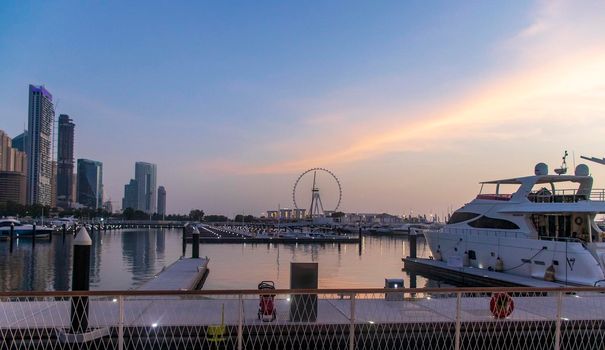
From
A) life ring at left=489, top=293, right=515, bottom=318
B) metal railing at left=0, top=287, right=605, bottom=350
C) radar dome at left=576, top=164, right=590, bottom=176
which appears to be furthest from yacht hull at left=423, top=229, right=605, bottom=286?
life ring at left=489, top=293, right=515, bottom=318

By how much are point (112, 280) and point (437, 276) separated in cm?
2102

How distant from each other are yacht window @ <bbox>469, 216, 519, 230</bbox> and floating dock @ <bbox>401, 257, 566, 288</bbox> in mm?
2511

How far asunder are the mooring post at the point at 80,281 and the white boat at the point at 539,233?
21.3m

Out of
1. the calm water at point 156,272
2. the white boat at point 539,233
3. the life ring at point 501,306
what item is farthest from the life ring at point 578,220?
the life ring at point 501,306

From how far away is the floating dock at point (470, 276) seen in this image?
83.3 ft

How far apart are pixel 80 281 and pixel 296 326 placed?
3.84 metres

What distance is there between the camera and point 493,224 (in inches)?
1213

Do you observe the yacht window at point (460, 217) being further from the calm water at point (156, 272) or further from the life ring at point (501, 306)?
the life ring at point (501, 306)

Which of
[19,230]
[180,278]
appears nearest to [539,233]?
[180,278]

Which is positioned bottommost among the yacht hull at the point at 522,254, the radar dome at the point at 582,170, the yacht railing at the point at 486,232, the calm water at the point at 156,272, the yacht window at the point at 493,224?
the calm water at the point at 156,272

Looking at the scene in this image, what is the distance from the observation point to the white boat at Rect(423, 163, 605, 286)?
24.3m

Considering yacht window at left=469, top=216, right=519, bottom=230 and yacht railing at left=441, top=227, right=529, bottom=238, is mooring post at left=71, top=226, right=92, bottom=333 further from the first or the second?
yacht window at left=469, top=216, right=519, bottom=230

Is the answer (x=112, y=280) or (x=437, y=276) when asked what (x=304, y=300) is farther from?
(x=112, y=280)

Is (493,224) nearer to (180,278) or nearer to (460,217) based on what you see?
(460,217)
